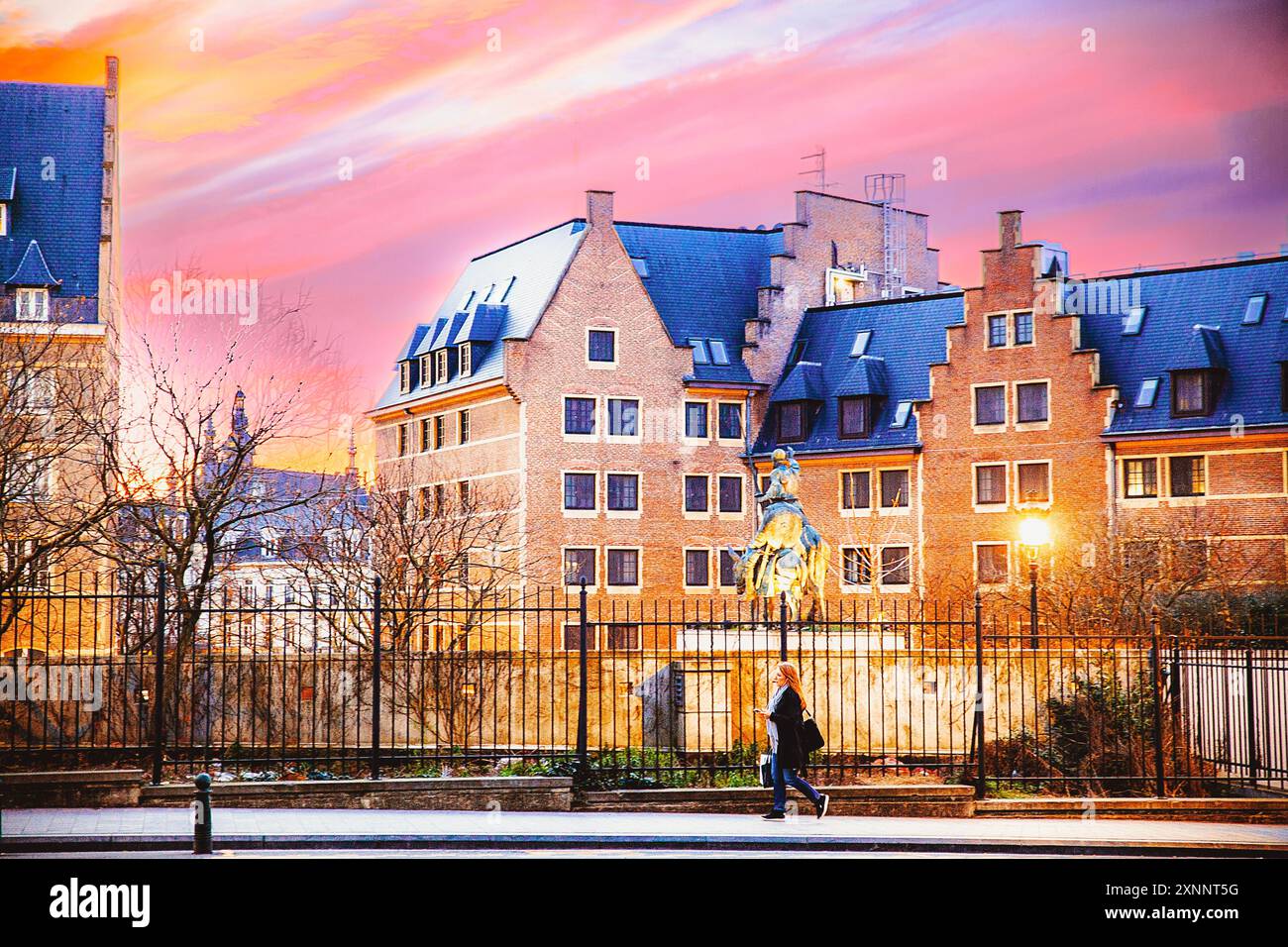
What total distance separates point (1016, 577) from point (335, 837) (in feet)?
125

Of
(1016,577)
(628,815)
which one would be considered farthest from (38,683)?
(1016,577)

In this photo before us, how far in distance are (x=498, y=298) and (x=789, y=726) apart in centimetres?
4798

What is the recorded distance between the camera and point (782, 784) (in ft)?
60.8

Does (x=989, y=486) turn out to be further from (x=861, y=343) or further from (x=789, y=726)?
(x=789, y=726)

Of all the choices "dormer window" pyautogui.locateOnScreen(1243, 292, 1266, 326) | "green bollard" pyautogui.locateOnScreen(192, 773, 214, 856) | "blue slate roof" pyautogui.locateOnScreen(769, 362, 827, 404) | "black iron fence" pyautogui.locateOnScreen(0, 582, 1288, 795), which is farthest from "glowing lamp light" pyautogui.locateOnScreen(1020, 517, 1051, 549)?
"blue slate roof" pyautogui.locateOnScreen(769, 362, 827, 404)

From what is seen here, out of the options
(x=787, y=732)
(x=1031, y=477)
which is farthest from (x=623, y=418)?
(x=787, y=732)

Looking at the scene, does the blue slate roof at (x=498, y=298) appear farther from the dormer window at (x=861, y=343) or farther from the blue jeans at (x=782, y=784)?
the blue jeans at (x=782, y=784)

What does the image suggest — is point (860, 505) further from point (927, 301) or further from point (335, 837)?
point (335, 837)

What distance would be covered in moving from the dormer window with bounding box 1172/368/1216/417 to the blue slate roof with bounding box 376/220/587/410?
23.0m

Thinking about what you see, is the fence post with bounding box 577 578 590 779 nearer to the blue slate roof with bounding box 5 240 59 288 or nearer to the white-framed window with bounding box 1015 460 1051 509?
the blue slate roof with bounding box 5 240 59 288

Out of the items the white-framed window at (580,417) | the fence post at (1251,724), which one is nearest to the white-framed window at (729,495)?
the white-framed window at (580,417)

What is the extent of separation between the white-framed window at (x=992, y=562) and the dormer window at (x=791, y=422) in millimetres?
9183

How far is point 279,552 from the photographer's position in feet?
90.7
